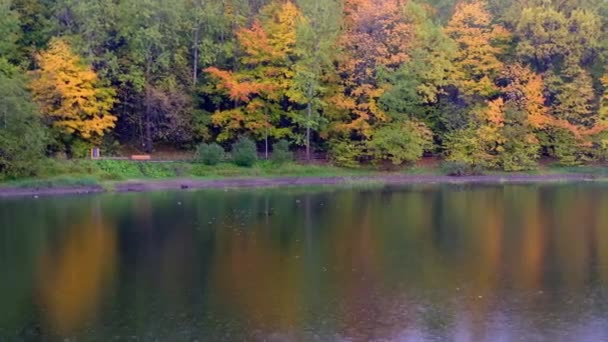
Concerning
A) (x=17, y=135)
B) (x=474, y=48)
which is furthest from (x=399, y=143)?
(x=17, y=135)

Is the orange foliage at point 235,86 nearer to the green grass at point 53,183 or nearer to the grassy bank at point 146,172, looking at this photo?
the grassy bank at point 146,172

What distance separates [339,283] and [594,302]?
594cm

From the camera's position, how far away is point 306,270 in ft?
71.3

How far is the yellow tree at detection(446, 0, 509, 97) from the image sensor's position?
169 feet

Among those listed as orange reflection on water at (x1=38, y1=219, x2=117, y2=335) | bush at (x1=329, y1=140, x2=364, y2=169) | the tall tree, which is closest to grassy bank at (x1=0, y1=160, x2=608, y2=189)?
bush at (x1=329, y1=140, x2=364, y2=169)

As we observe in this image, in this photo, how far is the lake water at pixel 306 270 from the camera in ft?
53.0

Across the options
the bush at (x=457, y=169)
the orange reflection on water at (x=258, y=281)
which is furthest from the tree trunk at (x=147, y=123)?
the orange reflection on water at (x=258, y=281)

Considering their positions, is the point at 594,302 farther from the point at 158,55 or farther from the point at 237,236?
the point at 158,55

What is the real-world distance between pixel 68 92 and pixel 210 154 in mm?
8539

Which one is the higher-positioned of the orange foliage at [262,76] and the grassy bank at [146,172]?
the orange foliage at [262,76]

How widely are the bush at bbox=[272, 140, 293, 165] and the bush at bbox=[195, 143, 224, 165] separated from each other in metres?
3.09

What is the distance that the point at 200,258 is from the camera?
77.2 feet

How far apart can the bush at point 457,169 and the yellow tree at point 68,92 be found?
1960 centimetres

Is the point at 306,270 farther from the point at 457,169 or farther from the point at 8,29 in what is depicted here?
the point at 8,29
